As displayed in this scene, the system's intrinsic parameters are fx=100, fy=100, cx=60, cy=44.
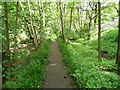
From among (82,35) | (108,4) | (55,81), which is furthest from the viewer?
(82,35)

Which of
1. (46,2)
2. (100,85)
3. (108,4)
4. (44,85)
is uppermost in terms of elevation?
(46,2)

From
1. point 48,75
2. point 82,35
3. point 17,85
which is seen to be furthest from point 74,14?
point 17,85

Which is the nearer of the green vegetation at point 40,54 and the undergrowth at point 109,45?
the green vegetation at point 40,54

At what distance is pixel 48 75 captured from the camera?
5719mm

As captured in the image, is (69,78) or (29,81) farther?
(69,78)

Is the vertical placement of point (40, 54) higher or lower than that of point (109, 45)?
lower

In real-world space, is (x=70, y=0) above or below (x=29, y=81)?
above

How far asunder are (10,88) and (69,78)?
2859 millimetres

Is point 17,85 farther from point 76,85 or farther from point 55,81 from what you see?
point 76,85

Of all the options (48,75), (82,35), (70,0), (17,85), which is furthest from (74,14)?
(17,85)

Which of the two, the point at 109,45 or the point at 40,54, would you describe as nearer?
the point at 40,54

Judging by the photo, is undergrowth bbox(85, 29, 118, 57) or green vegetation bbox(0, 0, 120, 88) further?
undergrowth bbox(85, 29, 118, 57)

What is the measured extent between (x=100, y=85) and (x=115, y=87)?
59cm

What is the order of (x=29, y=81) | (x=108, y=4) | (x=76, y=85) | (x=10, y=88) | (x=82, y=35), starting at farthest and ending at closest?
(x=82, y=35) < (x=108, y=4) < (x=76, y=85) < (x=29, y=81) < (x=10, y=88)
